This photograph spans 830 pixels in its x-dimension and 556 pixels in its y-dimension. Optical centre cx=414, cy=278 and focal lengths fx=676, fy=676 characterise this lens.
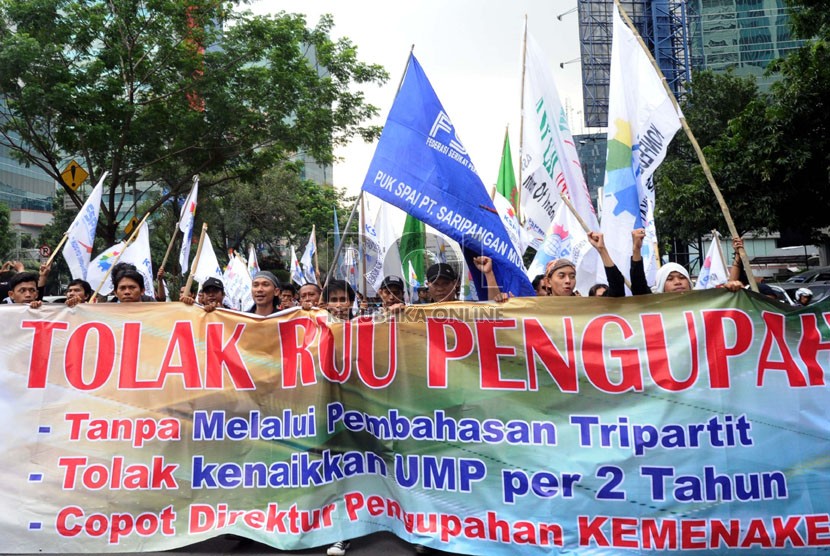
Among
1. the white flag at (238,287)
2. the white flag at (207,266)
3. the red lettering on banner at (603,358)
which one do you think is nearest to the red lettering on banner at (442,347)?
the red lettering on banner at (603,358)

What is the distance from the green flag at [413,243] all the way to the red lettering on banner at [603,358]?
281 cm

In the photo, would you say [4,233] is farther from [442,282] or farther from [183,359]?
[442,282]

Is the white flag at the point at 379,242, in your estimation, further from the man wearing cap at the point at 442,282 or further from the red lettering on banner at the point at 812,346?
the red lettering on banner at the point at 812,346

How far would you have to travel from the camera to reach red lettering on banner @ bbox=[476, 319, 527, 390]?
4.11 m

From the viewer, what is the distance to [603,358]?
4.05 m

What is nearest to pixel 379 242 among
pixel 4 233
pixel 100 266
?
pixel 100 266

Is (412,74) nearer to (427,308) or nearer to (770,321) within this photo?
(427,308)

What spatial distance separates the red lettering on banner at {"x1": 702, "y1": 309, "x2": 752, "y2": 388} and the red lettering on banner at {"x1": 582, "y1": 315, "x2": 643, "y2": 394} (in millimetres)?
409

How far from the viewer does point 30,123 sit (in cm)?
1375


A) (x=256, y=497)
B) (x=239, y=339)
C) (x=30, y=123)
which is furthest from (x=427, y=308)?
(x=30, y=123)

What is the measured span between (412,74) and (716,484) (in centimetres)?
342

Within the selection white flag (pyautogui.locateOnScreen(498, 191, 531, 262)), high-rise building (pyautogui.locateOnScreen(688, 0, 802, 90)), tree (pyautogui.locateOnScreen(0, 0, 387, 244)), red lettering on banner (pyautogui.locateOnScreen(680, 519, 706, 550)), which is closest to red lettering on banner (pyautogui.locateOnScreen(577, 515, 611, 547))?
red lettering on banner (pyautogui.locateOnScreen(680, 519, 706, 550))

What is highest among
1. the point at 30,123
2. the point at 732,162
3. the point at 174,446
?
the point at 30,123

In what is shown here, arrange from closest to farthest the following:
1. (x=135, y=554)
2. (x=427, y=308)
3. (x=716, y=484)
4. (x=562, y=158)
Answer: (x=716, y=484) → (x=135, y=554) → (x=427, y=308) → (x=562, y=158)
